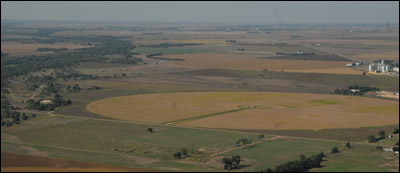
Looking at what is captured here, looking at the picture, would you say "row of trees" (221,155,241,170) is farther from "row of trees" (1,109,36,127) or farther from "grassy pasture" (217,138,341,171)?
"row of trees" (1,109,36,127)

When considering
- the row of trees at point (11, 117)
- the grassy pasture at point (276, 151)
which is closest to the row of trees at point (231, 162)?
the grassy pasture at point (276, 151)

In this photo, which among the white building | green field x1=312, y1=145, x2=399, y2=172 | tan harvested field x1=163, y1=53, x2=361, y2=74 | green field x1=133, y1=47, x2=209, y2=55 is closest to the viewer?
green field x1=312, y1=145, x2=399, y2=172

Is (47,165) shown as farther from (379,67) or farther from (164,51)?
(164,51)

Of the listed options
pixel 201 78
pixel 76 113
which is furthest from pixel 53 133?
pixel 201 78

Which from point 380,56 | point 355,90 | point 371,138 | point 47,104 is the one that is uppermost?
point 380,56

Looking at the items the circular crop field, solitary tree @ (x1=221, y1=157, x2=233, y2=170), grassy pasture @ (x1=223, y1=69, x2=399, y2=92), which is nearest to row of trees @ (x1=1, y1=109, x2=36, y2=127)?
the circular crop field

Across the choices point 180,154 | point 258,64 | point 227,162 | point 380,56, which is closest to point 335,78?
point 258,64

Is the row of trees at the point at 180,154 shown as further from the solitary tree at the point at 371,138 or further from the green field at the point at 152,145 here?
the solitary tree at the point at 371,138

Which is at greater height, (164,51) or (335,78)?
(164,51)
